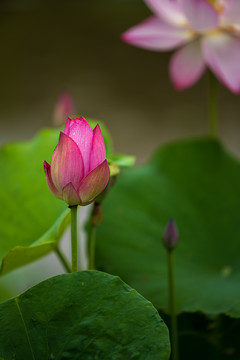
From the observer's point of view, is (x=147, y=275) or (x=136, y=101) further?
(x=136, y=101)

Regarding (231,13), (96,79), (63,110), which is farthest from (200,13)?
(96,79)

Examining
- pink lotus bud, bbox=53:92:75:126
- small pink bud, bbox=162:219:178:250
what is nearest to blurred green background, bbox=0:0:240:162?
pink lotus bud, bbox=53:92:75:126

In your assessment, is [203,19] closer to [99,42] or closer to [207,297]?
[207,297]

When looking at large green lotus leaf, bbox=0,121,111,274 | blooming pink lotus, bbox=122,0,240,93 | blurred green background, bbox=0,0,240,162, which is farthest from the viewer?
blurred green background, bbox=0,0,240,162

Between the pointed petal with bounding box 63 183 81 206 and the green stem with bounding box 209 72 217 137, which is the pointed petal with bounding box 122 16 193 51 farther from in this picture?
the pointed petal with bounding box 63 183 81 206

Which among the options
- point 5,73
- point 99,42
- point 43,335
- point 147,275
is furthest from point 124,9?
point 43,335

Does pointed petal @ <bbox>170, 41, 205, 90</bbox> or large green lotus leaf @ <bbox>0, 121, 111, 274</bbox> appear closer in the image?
large green lotus leaf @ <bbox>0, 121, 111, 274</bbox>

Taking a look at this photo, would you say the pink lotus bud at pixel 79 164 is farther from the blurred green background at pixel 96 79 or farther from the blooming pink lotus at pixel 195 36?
the blurred green background at pixel 96 79
